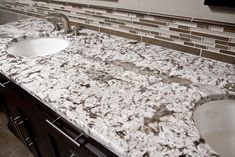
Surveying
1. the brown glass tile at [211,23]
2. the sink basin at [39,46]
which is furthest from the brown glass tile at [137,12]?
the sink basin at [39,46]

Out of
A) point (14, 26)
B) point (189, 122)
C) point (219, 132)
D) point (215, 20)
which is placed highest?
point (215, 20)

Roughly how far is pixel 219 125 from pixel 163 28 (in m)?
0.48

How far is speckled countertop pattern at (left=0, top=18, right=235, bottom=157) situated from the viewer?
53 cm

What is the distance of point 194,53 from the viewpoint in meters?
0.90

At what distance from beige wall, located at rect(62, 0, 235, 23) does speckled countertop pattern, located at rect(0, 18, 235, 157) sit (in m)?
0.18

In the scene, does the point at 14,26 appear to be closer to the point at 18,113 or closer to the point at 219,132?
the point at 18,113

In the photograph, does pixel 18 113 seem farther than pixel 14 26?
No

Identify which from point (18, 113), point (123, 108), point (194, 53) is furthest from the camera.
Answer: point (18, 113)

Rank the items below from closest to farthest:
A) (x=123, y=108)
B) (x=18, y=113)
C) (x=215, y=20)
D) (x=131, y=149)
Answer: (x=131, y=149) → (x=123, y=108) → (x=215, y=20) → (x=18, y=113)

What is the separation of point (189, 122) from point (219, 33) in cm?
41

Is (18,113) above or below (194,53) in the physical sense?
below

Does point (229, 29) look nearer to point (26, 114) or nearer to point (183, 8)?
point (183, 8)

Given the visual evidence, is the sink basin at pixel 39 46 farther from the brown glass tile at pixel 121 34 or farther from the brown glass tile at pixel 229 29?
the brown glass tile at pixel 229 29

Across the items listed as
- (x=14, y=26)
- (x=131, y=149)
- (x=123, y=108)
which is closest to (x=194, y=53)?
(x=123, y=108)
